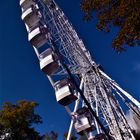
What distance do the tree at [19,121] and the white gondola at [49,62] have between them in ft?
25.4

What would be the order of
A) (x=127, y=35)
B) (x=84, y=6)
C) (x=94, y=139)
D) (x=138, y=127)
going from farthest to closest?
(x=138, y=127), (x=94, y=139), (x=84, y=6), (x=127, y=35)

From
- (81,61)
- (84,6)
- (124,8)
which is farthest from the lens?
(81,61)

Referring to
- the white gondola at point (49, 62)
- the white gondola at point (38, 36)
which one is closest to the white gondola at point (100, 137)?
the white gondola at point (49, 62)

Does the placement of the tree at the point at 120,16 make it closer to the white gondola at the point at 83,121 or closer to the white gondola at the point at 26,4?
the white gondola at the point at 83,121

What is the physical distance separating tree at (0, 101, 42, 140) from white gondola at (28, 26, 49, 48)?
23.0ft

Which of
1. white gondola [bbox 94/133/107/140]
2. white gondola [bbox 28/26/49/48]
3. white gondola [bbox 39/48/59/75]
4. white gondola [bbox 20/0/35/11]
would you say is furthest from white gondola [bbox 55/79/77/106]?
white gondola [bbox 20/0/35/11]

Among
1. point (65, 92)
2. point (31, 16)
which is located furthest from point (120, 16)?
point (31, 16)

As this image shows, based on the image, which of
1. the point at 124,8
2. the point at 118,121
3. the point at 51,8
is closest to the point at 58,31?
the point at 51,8

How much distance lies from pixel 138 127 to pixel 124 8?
31.9 meters

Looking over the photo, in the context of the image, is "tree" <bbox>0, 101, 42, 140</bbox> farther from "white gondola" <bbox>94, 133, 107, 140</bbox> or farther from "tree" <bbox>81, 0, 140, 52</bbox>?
"tree" <bbox>81, 0, 140, 52</bbox>

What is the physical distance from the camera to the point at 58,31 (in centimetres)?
2034

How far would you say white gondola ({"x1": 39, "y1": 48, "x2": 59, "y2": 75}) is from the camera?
1355cm

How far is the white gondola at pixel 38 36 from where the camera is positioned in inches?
579

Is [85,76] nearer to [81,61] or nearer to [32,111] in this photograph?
[81,61]
